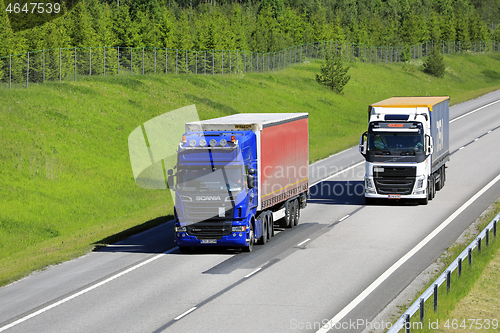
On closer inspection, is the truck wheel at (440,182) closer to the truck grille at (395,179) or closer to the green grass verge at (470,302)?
the truck grille at (395,179)

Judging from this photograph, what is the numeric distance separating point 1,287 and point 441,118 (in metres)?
21.7

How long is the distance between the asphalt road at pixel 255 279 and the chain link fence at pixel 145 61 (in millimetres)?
24989

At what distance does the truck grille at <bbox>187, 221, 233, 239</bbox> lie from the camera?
19.2 m

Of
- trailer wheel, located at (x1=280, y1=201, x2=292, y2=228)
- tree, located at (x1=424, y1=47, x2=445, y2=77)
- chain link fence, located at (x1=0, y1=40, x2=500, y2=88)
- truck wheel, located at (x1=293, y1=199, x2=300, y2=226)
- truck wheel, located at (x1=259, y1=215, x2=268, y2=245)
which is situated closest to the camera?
truck wheel, located at (x1=259, y1=215, x2=268, y2=245)

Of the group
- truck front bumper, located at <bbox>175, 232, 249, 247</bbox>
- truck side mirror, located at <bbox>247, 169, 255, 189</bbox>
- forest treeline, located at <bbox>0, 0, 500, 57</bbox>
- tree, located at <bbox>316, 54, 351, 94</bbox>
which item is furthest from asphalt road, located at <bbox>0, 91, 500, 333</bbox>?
tree, located at <bbox>316, 54, 351, 94</bbox>

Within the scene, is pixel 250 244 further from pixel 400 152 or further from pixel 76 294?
pixel 400 152

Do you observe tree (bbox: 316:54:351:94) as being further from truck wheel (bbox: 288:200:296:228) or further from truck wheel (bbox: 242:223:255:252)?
truck wheel (bbox: 242:223:255:252)

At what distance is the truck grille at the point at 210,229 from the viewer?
19.2 m

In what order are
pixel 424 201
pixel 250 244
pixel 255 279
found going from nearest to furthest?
1. pixel 255 279
2. pixel 250 244
3. pixel 424 201

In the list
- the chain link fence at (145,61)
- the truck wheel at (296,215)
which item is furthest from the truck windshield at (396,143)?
the chain link fence at (145,61)

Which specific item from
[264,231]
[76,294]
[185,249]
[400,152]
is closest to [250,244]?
[264,231]

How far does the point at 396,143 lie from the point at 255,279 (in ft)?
42.1

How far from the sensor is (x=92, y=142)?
39688mm

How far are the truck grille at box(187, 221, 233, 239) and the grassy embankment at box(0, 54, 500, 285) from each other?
14.3 feet
